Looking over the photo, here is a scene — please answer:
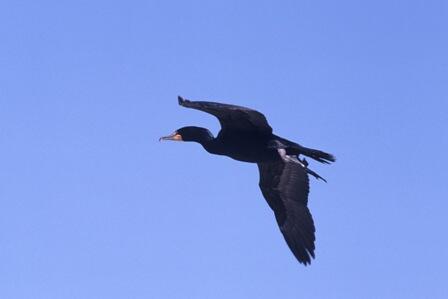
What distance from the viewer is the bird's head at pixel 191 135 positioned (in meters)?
18.1

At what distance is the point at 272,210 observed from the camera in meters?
19.8

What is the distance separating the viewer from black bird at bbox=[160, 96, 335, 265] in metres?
17.6

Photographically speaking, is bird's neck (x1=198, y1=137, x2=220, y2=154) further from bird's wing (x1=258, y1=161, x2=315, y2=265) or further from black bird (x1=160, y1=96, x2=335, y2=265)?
bird's wing (x1=258, y1=161, x2=315, y2=265)

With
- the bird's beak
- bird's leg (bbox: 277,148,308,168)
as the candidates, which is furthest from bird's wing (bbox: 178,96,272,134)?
the bird's beak

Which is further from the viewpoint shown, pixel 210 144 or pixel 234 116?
pixel 210 144

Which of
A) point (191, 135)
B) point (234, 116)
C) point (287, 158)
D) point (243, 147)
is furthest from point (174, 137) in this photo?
point (287, 158)

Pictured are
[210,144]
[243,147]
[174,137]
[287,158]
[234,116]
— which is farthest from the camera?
[174,137]

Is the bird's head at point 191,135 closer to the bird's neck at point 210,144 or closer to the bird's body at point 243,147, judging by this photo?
the bird's neck at point 210,144

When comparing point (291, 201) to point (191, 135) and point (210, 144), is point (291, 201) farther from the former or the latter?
point (191, 135)

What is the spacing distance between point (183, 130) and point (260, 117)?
1785 mm

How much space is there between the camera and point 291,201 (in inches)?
771

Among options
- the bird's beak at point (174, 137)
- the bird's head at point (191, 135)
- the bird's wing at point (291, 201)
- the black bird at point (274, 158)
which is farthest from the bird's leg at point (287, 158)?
the bird's beak at point (174, 137)

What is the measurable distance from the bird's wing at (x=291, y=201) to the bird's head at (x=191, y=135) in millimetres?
1437

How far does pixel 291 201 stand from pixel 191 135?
2461mm
